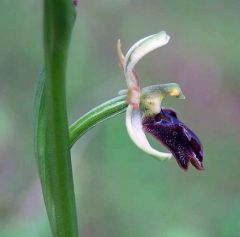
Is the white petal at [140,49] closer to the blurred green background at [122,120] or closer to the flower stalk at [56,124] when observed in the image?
the flower stalk at [56,124]

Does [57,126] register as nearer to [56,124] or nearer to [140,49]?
[56,124]

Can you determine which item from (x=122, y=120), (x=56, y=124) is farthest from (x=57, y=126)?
(x=122, y=120)

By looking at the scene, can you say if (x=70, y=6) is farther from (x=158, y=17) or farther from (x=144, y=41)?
(x=158, y=17)

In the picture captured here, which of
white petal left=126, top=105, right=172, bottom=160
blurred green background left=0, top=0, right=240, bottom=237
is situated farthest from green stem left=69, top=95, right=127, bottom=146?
blurred green background left=0, top=0, right=240, bottom=237

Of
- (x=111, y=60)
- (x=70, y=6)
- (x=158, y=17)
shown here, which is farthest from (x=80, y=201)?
(x=158, y=17)

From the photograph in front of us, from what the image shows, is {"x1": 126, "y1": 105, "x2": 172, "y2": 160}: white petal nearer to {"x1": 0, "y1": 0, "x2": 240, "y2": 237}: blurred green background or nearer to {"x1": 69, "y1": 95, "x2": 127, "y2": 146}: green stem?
{"x1": 69, "y1": 95, "x2": 127, "y2": 146}: green stem
